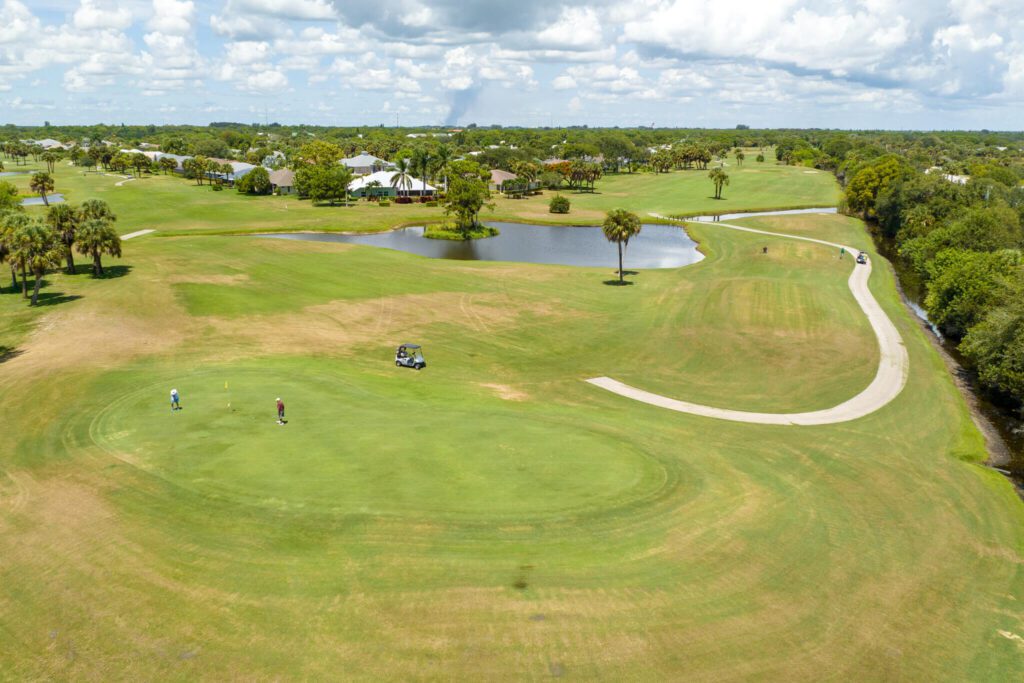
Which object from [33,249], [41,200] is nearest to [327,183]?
[41,200]

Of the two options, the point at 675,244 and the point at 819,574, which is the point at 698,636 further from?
the point at 675,244

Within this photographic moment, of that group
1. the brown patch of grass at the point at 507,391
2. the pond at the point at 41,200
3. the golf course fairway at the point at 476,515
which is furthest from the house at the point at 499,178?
the brown patch of grass at the point at 507,391

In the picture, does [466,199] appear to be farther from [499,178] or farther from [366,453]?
[366,453]

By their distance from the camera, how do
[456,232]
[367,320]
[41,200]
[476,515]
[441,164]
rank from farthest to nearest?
[441,164] → [41,200] → [456,232] → [367,320] → [476,515]

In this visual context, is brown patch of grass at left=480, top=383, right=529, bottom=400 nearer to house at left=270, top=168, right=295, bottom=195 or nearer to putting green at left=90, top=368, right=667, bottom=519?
putting green at left=90, top=368, right=667, bottom=519

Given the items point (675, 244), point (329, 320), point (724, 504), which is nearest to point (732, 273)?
point (675, 244)

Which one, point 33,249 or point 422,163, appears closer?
point 33,249

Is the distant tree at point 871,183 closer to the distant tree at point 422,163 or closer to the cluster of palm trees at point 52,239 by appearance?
the distant tree at point 422,163
